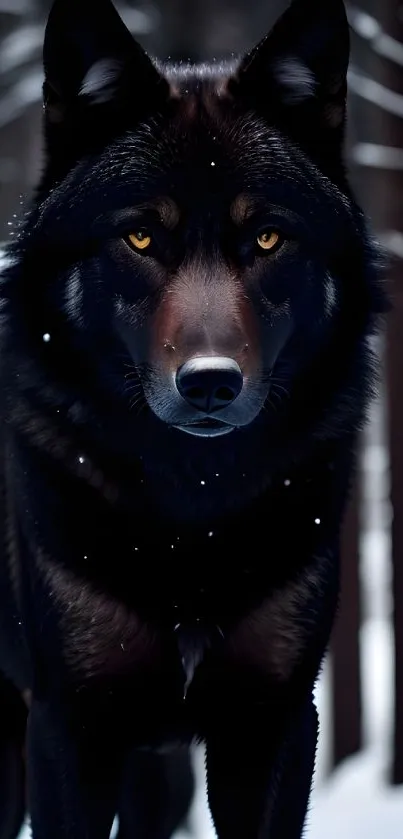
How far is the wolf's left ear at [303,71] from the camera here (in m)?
2.21

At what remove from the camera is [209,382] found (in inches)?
74.5

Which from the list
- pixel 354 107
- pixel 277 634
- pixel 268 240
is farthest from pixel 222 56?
pixel 277 634

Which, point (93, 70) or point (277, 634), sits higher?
point (93, 70)

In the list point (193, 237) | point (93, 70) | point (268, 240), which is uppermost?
point (93, 70)

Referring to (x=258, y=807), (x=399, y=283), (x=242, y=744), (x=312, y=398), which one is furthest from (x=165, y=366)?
(x=399, y=283)

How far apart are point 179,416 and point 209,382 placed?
155 millimetres

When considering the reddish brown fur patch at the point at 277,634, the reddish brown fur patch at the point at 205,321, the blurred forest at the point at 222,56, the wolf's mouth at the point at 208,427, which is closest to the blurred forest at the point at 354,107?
the blurred forest at the point at 222,56

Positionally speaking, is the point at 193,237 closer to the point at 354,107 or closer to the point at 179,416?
the point at 179,416

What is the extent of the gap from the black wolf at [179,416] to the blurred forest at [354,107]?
449mm

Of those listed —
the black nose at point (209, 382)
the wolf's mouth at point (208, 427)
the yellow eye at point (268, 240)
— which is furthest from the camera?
the yellow eye at point (268, 240)

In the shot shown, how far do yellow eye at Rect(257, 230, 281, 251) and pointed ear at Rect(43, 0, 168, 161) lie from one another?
39 cm

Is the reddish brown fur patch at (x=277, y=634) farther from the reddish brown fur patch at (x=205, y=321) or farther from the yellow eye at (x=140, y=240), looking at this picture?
the yellow eye at (x=140, y=240)

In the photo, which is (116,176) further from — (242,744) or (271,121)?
(242,744)

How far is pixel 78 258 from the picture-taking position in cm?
223
